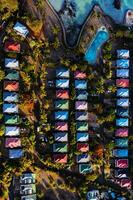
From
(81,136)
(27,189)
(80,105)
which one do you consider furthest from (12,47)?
(27,189)

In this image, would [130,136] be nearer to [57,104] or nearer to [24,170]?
[57,104]

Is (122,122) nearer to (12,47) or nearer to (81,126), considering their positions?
(81,126)

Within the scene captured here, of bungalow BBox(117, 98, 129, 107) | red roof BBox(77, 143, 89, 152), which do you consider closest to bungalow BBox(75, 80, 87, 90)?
bungalow BBox(117, 98, 129, 107)

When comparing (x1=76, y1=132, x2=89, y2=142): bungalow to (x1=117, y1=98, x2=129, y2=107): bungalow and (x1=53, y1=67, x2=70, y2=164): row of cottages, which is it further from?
(x1=117, y1=98, x2=129, y2=107): bungalow

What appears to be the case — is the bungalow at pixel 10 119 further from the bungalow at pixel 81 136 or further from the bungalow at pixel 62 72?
the bungalow at pixel 81 136

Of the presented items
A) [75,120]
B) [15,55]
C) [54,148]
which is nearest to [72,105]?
[75,120]

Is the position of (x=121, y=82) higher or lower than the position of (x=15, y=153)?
higher
